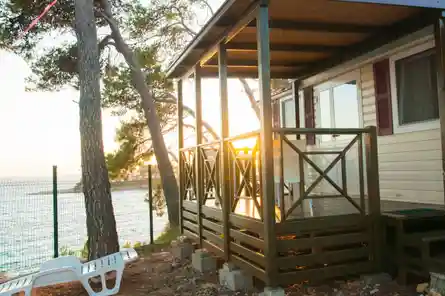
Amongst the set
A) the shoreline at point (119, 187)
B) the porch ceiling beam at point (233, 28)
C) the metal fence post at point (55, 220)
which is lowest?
the metal fence post at point (55, 220)

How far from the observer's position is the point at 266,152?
3816mm

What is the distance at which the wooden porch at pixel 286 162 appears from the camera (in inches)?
152

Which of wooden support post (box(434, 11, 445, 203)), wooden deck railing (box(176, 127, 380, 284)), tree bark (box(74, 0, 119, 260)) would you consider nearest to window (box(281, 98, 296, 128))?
wooden deck railing (box(176, 127, 380, 284))

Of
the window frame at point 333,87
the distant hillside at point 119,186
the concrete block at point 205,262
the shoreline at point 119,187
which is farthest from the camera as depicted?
the distant hillside at point 119,186

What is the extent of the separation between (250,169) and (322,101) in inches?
129

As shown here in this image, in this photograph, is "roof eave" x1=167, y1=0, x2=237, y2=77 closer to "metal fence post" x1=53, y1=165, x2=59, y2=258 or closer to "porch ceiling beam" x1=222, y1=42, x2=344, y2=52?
"porch ceiling beam" x1=222, y1=42, x2=344, y2=52

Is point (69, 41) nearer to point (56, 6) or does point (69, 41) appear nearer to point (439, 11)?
point (56, 6)

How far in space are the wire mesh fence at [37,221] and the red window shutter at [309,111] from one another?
4.15m

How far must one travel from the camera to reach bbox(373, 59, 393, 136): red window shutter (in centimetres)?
557

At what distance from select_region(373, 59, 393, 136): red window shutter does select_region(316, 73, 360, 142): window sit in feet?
1.70

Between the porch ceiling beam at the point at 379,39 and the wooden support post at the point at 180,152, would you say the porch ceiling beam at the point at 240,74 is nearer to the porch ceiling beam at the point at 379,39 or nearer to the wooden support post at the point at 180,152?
the porch ceiling beam at the point at 379,39

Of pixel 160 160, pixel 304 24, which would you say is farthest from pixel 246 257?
pixel 160 160

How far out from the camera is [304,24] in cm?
473

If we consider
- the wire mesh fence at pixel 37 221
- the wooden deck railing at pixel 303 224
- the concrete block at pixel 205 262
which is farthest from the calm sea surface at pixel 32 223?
the wooden deck railing at pixel 303 224
